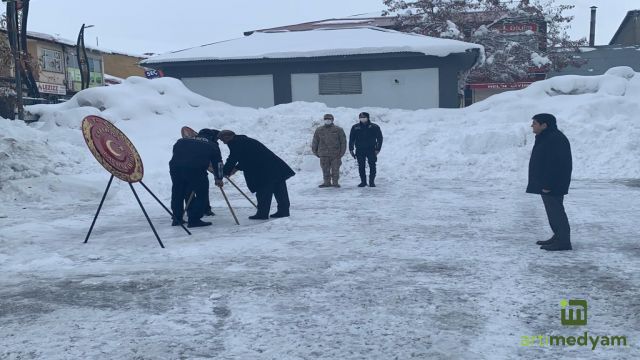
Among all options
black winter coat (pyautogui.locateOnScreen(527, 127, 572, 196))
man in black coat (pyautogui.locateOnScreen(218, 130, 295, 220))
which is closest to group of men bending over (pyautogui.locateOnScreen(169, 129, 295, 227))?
man in black coat (pyautogui.locateOnScreen(218, 130, 295, 220))

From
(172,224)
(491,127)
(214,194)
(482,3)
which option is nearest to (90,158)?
(214,194)

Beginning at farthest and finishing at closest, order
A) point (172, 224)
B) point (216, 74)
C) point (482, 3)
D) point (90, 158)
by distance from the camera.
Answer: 1. point (482, 3)
2. point (216, 74)
3. point (90, 158)
4. point (172, 224)

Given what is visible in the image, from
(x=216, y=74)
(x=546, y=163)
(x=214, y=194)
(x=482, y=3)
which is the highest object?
(x=482, y=3)

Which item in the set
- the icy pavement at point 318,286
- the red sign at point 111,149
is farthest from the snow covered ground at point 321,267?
the red sign at point 111,149

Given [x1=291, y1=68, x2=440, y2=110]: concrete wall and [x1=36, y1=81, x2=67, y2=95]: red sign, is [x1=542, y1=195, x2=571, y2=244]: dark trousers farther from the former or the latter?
[x1=36, y1=81, x2=67, y2=95]: red sign

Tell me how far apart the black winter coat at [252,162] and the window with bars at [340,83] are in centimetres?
1435

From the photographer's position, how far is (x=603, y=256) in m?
5.94

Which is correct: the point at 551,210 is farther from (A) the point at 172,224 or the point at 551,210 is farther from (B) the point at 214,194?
(B) the point at 214,194

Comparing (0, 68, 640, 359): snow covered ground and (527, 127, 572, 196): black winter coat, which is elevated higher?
(527, 127, 572, 196): black winter coat

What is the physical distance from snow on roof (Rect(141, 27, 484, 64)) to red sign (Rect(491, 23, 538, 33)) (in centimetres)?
994

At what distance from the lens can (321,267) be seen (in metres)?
5.73

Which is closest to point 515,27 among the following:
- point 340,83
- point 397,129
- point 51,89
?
point 340,83

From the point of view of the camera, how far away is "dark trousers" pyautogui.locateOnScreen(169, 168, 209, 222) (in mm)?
8164

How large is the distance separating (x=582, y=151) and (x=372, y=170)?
20.8 ft
